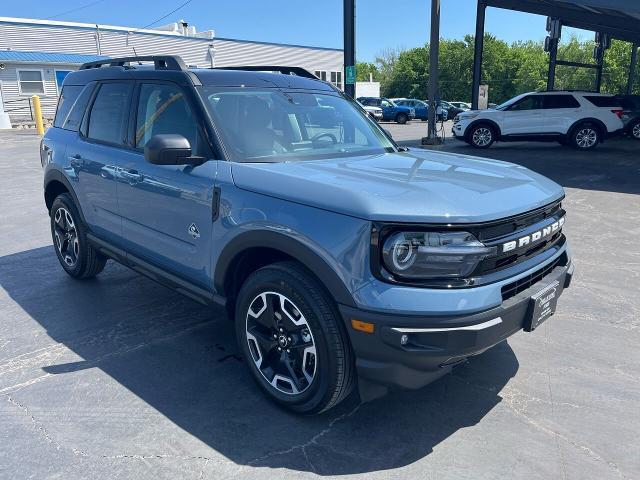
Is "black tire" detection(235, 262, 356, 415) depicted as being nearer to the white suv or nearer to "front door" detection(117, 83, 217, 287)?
"front door" detection(117, 83, 217, 287)

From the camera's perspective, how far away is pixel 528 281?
9.29 ft

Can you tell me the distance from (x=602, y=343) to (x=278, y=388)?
2.44 meters

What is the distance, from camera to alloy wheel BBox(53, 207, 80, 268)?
16.6 feet

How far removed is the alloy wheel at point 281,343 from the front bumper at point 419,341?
35cm

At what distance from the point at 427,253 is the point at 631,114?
18477 mm

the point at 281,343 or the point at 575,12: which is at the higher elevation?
the point at 575,12

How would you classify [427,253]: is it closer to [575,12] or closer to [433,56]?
[433,56]

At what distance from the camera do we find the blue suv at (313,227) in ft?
8.05

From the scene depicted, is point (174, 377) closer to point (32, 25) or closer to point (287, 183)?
point (287, 183)

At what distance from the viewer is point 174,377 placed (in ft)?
11.3

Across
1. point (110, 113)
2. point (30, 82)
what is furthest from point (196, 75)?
point (30, 82)

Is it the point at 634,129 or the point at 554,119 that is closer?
the point at 554,119

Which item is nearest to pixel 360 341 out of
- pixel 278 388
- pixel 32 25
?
pixel 278 388

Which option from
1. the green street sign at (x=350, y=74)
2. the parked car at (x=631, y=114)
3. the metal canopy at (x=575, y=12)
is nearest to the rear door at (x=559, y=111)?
the parked car at (x=631, y=114)
